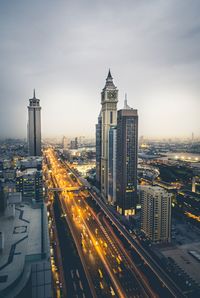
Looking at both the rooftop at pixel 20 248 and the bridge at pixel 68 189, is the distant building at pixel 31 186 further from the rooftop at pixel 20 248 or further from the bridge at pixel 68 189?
the rooftop at pixel 20 248

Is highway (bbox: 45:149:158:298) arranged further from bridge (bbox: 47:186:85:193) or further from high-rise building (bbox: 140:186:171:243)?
bridge (bbox: 47:186:85:193)

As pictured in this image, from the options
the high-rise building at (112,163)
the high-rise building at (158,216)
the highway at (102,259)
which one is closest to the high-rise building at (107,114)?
the high-rise building at (112,163)

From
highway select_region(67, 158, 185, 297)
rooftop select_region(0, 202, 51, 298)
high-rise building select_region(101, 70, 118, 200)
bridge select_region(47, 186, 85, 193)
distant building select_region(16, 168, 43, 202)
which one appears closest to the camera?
rooftop select_region(0, 202, 51, 298)

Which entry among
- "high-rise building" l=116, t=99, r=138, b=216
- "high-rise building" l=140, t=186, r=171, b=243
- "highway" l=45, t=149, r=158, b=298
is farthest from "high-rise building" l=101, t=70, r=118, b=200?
"high-rise building" l=140, t=186, r=171, b=243

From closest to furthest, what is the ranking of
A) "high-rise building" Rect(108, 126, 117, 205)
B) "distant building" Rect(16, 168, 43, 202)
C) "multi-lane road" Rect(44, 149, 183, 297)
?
"multi-lane road" Rect(44, 149, 183, 297) → "distant building" Rect(16, 168, 43, 202) → "high-rise building" Rect(108, 126, 117, 205)

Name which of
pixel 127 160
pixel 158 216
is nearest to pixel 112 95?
pixel 127 160
